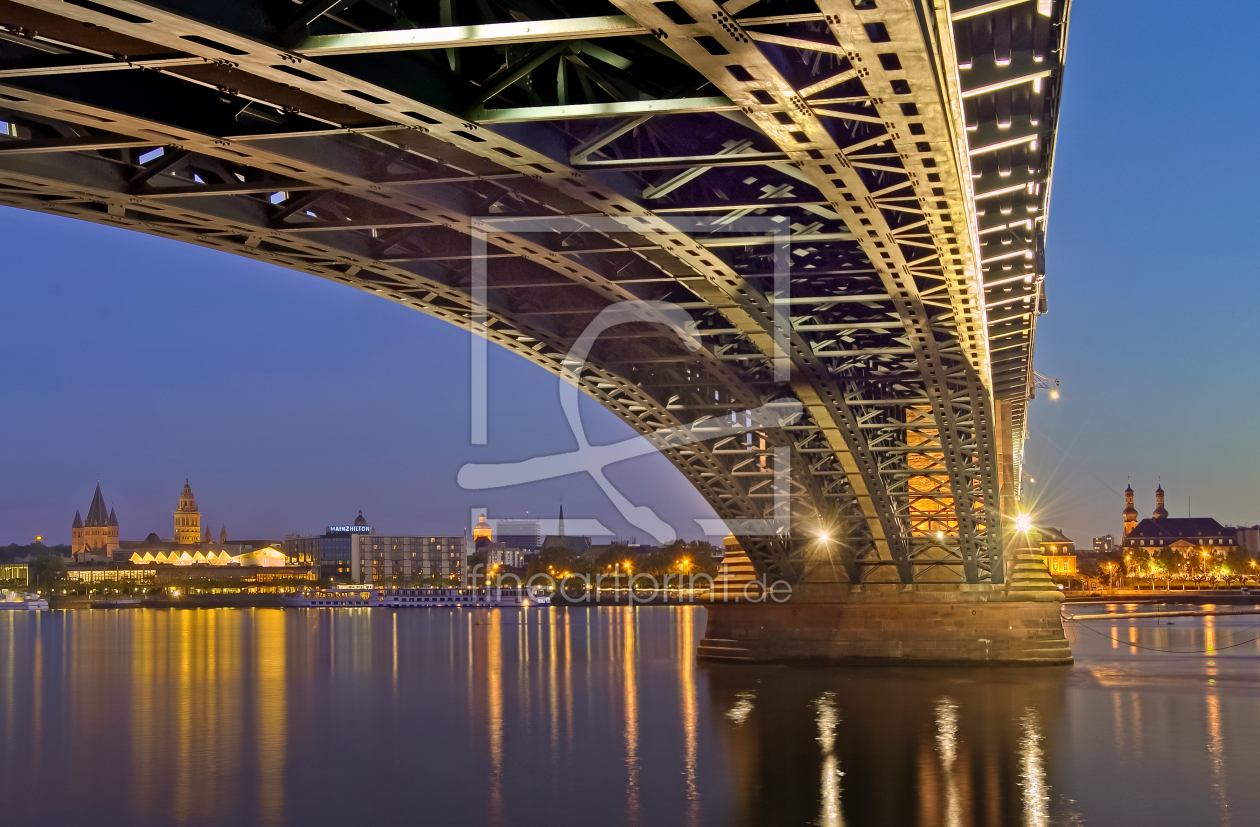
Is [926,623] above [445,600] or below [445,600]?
above

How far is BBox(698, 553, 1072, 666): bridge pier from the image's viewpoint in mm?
45688

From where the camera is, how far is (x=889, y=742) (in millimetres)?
32250

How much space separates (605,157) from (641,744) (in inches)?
804

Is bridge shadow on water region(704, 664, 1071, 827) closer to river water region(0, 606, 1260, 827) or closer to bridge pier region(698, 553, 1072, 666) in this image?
river water region(0, 606, 1260, 827)

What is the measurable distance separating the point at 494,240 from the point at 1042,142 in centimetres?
927

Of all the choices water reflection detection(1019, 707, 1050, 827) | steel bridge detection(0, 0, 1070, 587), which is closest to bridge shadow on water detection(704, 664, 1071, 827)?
water reflection detection(1019, 707, 1050, 827)

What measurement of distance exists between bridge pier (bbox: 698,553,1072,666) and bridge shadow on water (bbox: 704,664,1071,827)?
63cm

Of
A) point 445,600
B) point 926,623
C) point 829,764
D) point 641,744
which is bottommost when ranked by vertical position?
point 445,600

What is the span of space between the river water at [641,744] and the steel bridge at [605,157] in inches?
365

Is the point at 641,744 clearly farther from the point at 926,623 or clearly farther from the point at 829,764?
the point at 926,623

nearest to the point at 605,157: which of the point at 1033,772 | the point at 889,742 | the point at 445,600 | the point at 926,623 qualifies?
the point at 1033,772

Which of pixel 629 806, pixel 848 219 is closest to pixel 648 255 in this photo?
pixel 848 219

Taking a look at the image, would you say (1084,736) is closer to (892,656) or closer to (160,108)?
(892,656)

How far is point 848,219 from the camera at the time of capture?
62.5 ft
